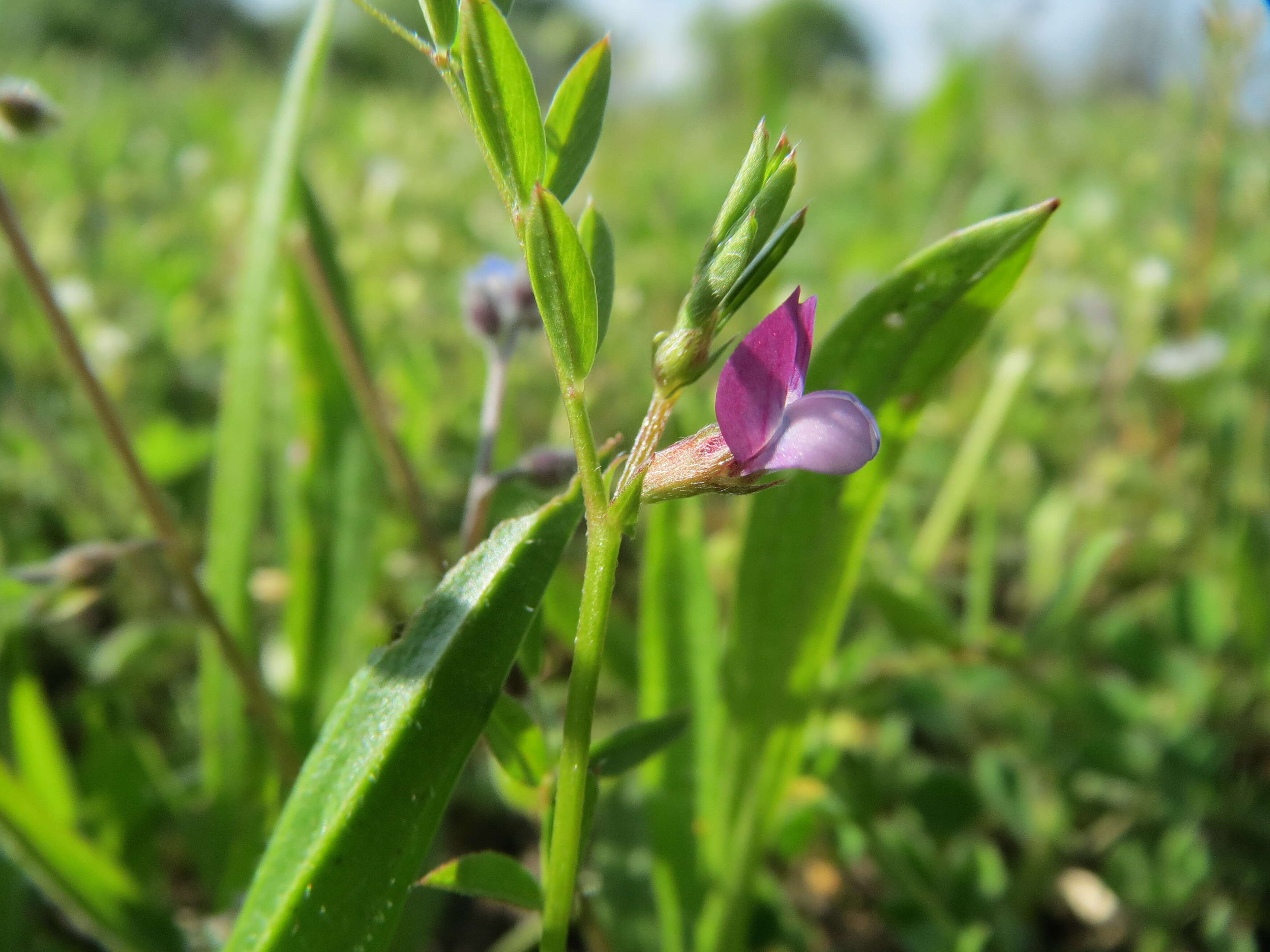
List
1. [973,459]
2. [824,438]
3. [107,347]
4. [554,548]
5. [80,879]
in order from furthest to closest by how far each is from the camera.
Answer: [107,347] < [973,459] < [80,879] < [554,548] < [824,438]

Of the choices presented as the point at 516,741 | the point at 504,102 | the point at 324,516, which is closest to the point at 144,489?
the point at 324,516

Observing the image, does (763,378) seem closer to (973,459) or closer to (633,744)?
(633,744)

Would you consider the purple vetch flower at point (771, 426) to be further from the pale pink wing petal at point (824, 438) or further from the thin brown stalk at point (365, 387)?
the thin brown stalk at point (365, 387)

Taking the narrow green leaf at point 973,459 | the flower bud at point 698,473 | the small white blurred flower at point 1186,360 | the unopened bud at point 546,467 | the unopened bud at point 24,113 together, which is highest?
the unopened bud at point 24,113

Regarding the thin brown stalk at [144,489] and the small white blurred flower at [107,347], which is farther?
the small white blurred flower at [107,347]

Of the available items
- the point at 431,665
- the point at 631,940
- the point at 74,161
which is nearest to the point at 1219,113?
the point at 631,940

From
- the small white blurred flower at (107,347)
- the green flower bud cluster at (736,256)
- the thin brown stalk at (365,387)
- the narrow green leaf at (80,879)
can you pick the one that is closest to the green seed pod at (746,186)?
the green flower bud cluster at (736,256)

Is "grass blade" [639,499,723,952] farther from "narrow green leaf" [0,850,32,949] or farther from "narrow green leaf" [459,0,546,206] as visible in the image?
"narrow green leaf" [0,850,32,949]
